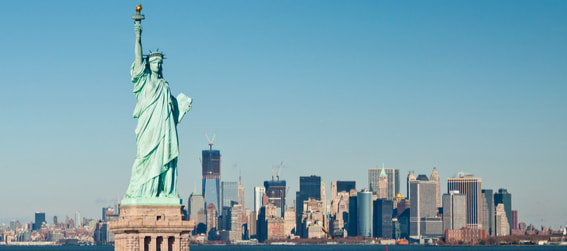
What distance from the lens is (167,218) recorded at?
1948 inches

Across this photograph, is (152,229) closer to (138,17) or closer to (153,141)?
(153,141)

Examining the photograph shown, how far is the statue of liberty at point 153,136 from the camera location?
5019 centimetres

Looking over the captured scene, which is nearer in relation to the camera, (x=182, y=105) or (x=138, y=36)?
(x=138, y=36)

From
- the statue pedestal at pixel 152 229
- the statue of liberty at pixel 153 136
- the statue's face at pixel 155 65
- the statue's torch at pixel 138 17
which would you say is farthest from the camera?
the statue's face at pixel 155 65

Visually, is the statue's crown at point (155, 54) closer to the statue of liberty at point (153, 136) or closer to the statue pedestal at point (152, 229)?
the statue of liberty at point (153, 136)

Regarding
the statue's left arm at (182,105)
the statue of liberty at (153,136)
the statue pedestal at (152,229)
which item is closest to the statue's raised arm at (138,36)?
the statue of liberty at (153,136)

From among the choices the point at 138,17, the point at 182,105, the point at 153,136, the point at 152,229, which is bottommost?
the point at 152,229

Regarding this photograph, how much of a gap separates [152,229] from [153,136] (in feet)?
13.8

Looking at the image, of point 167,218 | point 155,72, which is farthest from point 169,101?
point 167,218

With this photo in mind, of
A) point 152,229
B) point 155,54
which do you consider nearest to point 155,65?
point 155,54

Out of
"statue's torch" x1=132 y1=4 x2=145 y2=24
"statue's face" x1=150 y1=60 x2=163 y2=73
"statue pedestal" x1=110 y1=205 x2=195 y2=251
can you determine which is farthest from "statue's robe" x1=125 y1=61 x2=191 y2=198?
"statue's torch" x1=132 y1=4 x2=145 y2=24

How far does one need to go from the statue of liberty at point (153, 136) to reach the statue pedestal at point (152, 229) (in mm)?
549

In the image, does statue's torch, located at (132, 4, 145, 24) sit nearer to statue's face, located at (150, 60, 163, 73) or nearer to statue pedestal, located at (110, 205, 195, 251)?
statue's face, located at (150, 60, 163, 73)

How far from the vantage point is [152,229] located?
1933 inches
